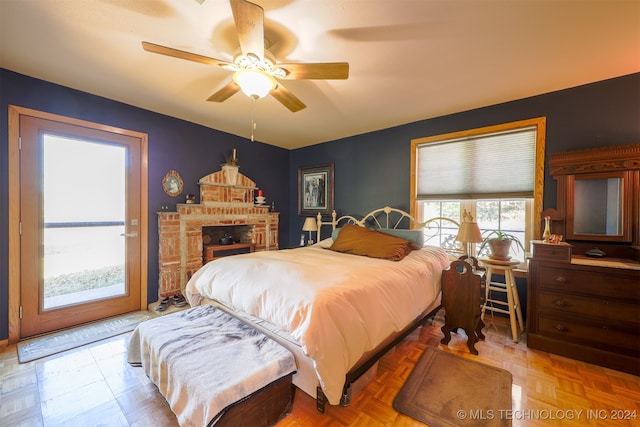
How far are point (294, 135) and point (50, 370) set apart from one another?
3714 millimetres

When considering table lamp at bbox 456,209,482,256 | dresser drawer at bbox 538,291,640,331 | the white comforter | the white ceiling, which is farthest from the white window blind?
the white comforter

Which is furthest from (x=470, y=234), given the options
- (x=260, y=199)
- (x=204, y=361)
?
(x=260, y=199)

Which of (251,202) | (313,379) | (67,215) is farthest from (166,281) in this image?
(313,379)

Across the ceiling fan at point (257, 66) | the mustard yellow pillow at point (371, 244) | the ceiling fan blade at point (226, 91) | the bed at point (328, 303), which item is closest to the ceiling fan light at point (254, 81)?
the ceiling fan at point (257, 66)

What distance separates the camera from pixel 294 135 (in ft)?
13.5

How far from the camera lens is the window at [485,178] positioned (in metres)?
2.69

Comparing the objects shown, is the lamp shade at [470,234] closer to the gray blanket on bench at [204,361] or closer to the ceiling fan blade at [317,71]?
the ceiling fan blade at [317,71]

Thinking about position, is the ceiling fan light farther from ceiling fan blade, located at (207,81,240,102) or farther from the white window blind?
the white window blind

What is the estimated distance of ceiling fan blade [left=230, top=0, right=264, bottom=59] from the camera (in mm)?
1276

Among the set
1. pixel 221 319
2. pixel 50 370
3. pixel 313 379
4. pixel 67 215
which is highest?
pixel 67 215

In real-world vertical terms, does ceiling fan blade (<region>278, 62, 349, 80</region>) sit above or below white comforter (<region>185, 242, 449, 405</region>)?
above

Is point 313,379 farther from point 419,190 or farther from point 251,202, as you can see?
point 251,202

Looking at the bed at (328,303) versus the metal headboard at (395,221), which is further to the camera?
the metal headboard at (395,221)

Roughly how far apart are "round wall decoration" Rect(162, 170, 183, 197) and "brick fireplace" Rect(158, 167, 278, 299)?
0.23 meters
